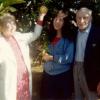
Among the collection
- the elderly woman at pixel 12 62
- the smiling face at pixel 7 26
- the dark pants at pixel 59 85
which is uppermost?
the smiling face at pixel 7 26

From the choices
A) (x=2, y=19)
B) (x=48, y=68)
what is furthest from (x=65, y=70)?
(x=2, y=19)

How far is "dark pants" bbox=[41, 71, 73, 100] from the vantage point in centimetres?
599

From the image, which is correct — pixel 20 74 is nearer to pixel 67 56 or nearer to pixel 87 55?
pixel 67 56

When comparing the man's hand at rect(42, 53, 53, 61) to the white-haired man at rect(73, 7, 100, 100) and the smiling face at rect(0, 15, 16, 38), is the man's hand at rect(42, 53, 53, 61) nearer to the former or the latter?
the white-haired man at rect(73, 7, 100, 100)

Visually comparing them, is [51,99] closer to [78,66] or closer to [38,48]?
[78,66]

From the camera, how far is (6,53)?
5383 mm

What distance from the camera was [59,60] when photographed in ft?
19.2

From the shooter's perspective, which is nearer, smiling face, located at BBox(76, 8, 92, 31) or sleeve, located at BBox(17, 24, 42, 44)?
smiling face, located at BBox(76, 8, 92, 31)

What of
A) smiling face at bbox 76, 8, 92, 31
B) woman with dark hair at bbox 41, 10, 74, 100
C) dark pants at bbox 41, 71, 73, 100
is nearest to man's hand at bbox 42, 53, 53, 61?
woman with dark hair at bbox 41, 10, 74, 100

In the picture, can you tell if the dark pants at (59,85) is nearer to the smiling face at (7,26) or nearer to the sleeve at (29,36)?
the sleeve at (29,36)

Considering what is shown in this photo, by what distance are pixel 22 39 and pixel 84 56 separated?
2.60ft

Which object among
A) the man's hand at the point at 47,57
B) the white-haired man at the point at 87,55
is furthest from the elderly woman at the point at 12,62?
the white-haired man at the point at 87,55

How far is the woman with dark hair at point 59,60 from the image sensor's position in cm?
583

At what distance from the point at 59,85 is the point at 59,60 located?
0.36 m
